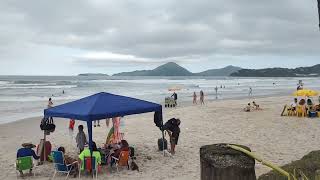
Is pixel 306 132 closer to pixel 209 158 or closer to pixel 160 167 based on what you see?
pixel 160 167

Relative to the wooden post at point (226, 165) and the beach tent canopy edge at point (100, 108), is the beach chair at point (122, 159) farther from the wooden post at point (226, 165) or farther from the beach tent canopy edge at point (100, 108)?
the wooden post at point (226, 165)

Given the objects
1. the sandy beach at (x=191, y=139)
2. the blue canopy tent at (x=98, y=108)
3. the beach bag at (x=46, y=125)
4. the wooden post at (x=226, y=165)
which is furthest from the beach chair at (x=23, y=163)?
the wooden post at (x=226, y=165)

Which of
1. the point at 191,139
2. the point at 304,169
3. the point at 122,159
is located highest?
the point at 304,169

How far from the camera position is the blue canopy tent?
9797mm

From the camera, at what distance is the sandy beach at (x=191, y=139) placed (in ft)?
34.6

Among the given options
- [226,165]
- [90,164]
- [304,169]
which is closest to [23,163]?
[90,164]

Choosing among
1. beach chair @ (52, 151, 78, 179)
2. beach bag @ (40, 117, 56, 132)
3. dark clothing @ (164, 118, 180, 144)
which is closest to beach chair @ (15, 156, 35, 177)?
beach chair @ (52, 151, 78, 179)

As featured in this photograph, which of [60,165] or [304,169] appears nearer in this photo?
[304,169]

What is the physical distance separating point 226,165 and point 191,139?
525 inches

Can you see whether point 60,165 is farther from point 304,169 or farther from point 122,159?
point 304,169

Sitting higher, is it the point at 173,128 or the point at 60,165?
the point at 173,128

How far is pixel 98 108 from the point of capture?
10062 mm

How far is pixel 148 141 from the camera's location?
14.6 m

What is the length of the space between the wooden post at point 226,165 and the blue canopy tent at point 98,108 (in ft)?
26.1
